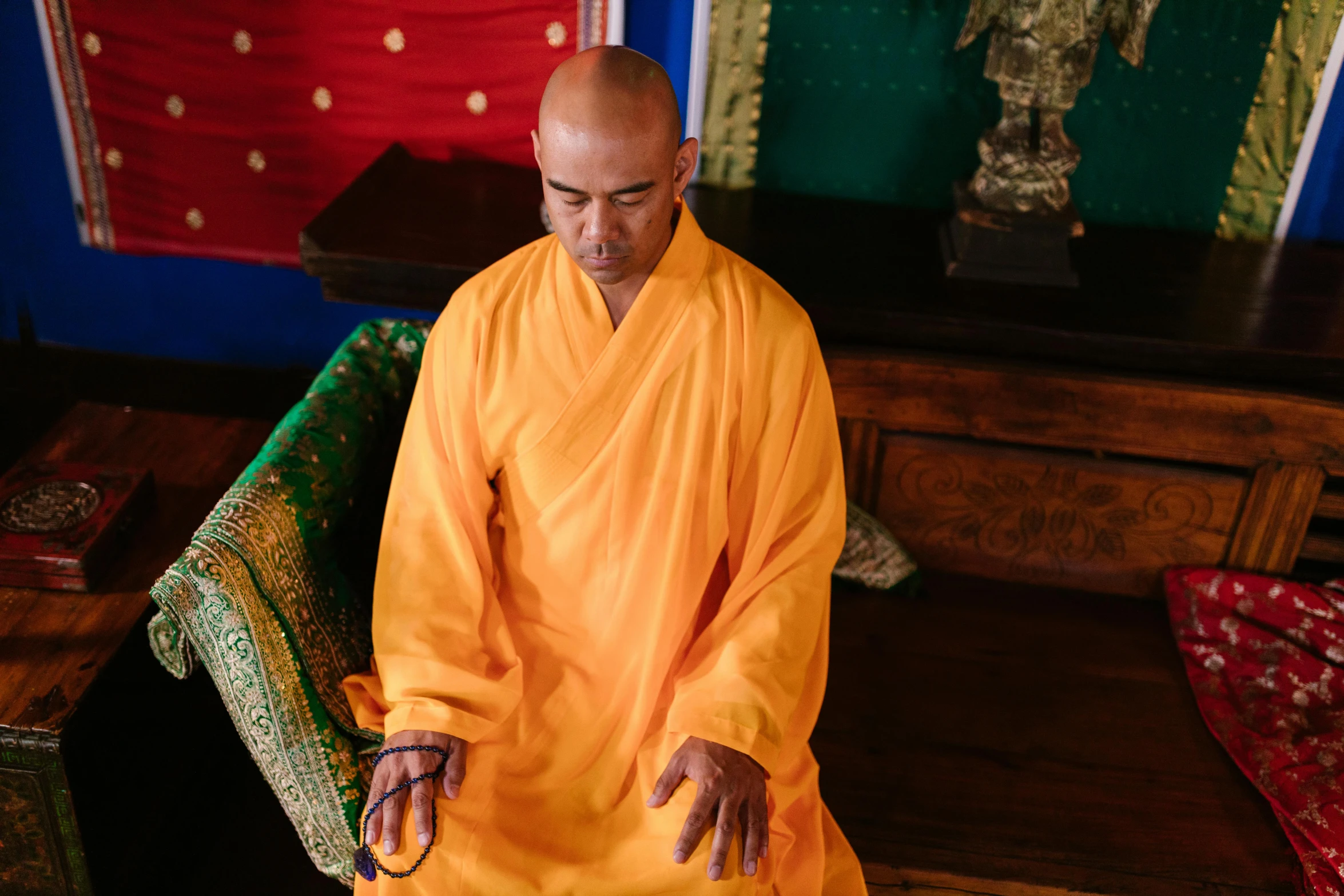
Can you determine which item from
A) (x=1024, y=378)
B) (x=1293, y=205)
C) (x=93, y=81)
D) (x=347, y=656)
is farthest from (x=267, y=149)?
(x=1293, y=205)

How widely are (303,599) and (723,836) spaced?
2.76ft

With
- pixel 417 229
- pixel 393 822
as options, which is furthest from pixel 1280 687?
pixel 417 229

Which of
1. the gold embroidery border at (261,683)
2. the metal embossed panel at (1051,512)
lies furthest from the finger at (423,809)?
the metal embossed panel at (1051,512)

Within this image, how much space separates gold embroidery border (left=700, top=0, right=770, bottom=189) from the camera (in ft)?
8.71

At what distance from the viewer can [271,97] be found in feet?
9.52

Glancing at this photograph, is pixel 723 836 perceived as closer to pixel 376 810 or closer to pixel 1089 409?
pixel 376 810

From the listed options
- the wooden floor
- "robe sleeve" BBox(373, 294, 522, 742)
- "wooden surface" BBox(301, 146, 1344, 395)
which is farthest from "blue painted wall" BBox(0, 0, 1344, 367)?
"robe sleeve" BBox(373, 294, 522, 742)

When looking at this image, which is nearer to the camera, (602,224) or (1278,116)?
(602,224)

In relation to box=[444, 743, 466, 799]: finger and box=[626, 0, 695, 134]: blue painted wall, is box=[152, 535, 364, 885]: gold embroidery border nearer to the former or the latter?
box=[444, 743, 466, 799]: finger

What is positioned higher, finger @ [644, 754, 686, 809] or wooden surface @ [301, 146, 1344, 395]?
wooden surface @ [301, 146, 1344, 395]

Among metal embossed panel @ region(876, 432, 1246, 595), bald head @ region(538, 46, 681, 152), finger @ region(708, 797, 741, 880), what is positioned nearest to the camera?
bald head @ region(538, 46, 681, 152)

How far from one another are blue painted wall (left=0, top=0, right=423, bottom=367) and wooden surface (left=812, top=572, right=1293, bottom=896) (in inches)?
69.3

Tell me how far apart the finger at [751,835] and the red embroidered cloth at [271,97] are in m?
1.88

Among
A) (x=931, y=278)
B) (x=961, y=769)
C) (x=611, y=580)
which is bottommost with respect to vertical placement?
(x=961, y=769)
